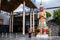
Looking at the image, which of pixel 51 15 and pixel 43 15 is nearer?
pixel 43 15

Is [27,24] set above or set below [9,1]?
below

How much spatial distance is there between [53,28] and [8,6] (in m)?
6.97

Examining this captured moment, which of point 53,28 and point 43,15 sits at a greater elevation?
point 43,15

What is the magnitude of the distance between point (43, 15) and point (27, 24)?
14717 mm

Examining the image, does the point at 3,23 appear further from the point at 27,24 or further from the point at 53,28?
the point at 53,28

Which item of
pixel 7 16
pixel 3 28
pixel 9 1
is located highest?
pixel 9 1

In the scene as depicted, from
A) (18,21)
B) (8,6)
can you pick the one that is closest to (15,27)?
(18,21)

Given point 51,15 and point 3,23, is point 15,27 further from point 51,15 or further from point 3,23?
point 51,15

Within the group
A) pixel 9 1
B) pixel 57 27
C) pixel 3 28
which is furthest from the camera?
pixel 3 28

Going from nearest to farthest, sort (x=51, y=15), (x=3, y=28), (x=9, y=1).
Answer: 1. (x=9, y=1)
2. (x=3, y=28)
3. (x=51, y=15)

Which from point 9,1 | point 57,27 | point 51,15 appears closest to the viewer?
point 9,1

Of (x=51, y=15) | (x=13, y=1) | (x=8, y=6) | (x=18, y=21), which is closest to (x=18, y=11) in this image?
(x=18, y=21)

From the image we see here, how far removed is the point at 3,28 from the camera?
29531 mm

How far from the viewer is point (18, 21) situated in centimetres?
3106
